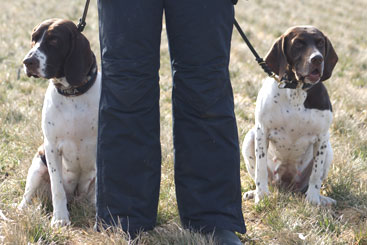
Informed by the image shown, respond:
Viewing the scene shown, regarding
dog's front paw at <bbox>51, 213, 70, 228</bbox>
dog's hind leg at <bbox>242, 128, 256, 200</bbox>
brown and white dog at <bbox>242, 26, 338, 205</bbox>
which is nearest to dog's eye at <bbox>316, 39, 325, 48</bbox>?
brown and white dog at <bbox>242, 26, 338, 205</bbox>

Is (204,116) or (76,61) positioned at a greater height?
(76,61)

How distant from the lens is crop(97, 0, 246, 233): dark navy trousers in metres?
2.45

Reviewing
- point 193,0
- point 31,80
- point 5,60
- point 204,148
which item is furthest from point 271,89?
point 5,60

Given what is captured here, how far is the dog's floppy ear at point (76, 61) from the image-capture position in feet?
9.52

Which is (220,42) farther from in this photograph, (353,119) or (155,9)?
(353,119)

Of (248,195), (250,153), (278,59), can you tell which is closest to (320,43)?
(278,59)

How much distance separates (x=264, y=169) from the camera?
3.54 m

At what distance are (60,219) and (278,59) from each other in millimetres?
1787

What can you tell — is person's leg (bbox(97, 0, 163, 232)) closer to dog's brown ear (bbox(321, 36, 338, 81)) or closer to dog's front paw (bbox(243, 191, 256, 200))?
dog's front paw (bbox(243, 191, 256, 200))

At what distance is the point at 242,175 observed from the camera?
13.2 feet

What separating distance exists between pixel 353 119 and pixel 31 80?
3825mm

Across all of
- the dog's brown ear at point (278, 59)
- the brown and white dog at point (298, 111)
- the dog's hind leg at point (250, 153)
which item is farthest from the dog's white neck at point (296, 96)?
the dog's hind leg at point (250, 153)

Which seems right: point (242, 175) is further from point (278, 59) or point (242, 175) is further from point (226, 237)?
point (226, 237)

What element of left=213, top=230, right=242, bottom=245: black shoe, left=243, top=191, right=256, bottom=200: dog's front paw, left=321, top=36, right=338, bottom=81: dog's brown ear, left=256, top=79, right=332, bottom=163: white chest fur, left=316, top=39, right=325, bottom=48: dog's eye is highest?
left=316, top=39, right=325, bottom=48: dog's eye
